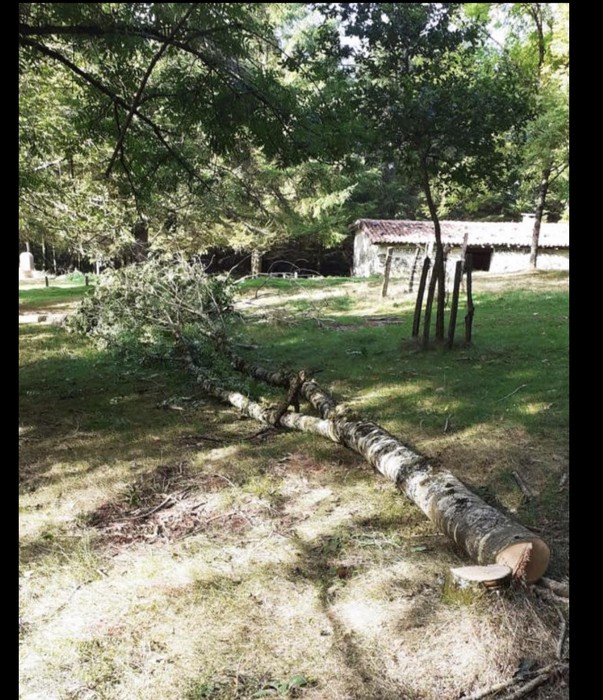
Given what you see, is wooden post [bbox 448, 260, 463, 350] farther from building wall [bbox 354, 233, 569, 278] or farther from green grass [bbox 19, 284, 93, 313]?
building wall [bbox 354, 233, 569, 278]

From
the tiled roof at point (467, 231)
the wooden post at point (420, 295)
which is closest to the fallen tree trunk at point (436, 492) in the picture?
the wooden post at point (420, 295)

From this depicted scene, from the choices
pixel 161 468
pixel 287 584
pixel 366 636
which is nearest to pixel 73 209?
pixel 161 468

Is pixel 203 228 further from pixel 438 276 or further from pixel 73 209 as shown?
pixel 438 276

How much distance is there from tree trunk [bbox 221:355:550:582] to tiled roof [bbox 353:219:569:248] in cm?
2121

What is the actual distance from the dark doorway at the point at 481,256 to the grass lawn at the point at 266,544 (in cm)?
2058

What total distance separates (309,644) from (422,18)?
6.26 m

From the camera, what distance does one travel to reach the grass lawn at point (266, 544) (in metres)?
2.35

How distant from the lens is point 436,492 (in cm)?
357

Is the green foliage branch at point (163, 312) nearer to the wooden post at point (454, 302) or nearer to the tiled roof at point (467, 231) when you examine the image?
the wooden post at point (454, 302)

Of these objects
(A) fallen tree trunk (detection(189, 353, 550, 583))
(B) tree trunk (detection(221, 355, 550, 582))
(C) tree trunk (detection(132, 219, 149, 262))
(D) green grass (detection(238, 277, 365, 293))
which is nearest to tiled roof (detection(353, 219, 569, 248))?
(D) green grass (detection(238, 277, 365, 293))

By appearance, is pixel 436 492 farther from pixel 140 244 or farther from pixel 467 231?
pixel 467 231

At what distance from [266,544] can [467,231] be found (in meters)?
25.6

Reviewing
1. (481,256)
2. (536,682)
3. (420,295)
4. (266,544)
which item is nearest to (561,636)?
(536,682)

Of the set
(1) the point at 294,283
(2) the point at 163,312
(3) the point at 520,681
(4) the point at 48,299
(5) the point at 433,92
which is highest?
(5) the point at 433,92
